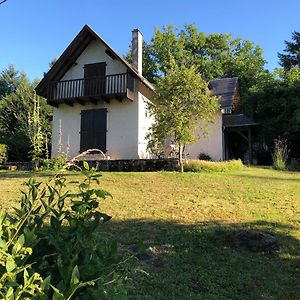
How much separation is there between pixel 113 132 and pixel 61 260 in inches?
664

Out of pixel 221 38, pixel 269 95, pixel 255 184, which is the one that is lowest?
pixel 255 184

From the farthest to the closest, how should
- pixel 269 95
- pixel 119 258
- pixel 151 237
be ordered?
pixel 269 95, pixel 151 237, pixel 119 258

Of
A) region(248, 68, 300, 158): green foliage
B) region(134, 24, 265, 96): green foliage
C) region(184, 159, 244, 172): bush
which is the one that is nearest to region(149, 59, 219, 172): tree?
region(184, 159, 244, 172): bush

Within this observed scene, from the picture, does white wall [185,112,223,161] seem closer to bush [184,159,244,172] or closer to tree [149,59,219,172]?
bush [184,159,244,172]

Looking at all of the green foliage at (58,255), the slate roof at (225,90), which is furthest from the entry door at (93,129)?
the green foliage at (58,255)

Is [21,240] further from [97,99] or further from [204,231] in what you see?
[97,99]

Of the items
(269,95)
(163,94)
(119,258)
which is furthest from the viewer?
(269,95)

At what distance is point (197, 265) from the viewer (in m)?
5.03

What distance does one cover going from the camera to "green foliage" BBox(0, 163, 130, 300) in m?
1.50

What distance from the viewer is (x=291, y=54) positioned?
3397 cm

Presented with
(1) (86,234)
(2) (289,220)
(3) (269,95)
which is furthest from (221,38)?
(1) (86,234)

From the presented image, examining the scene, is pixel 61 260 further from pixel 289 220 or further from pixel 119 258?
pixel 289 220

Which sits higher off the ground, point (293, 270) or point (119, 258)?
point (119, 258)

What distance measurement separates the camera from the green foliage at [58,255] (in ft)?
4.94
